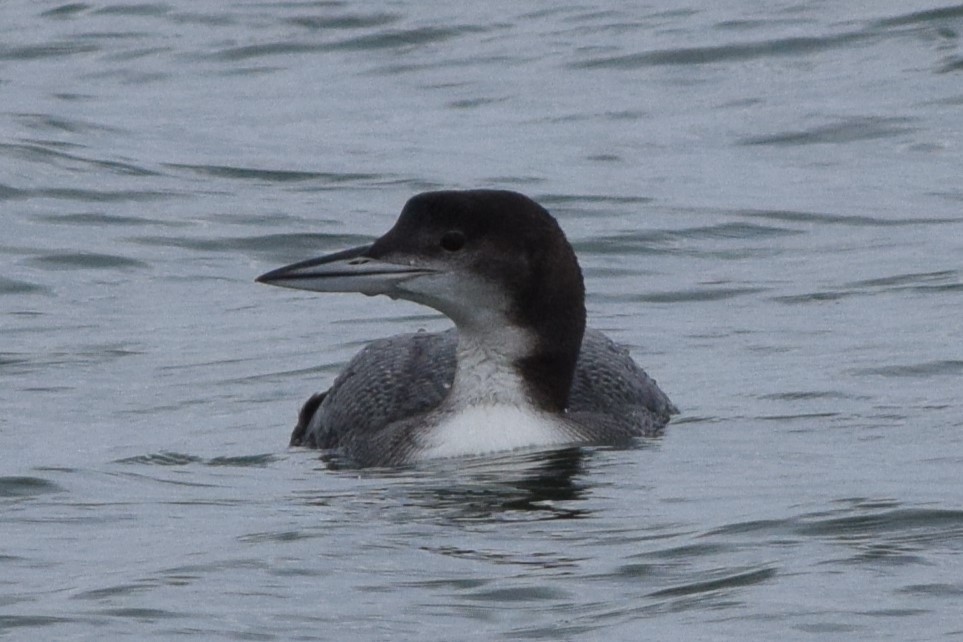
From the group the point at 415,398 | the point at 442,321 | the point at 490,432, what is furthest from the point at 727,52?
the point at 490,432

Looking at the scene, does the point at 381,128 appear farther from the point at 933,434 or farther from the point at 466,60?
the point at 933,434

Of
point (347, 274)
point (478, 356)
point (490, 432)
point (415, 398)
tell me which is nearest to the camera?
point (347, 274)

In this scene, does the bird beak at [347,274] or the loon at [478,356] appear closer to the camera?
the bird beak at [347,274]

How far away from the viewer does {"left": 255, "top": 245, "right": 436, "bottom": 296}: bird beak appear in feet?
25.2

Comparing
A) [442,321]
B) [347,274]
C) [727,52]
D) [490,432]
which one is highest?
[347,274]

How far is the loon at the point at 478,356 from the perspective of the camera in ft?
25.7

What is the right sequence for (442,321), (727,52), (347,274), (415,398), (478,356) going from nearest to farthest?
(347,274)
(478,356)
(415,398)
(442,321)
(727,52)

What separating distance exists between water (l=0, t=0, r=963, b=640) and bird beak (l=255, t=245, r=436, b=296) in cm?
56

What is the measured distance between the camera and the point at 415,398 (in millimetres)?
8461

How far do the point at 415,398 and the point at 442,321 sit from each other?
97.1 inches

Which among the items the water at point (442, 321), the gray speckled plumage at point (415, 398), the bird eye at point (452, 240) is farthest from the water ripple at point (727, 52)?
the bird eye at point (452, 240)

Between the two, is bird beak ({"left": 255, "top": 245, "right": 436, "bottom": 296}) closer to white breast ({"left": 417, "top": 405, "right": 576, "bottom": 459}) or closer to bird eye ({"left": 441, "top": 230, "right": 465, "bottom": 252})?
bird eye ({"left": 441, "top": 230, "right": 465, "bottom": 252})

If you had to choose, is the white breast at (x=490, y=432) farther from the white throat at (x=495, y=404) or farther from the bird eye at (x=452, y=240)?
→ the bird eye at (x=452, y=240)

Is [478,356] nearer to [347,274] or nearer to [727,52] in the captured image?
[347,274]
